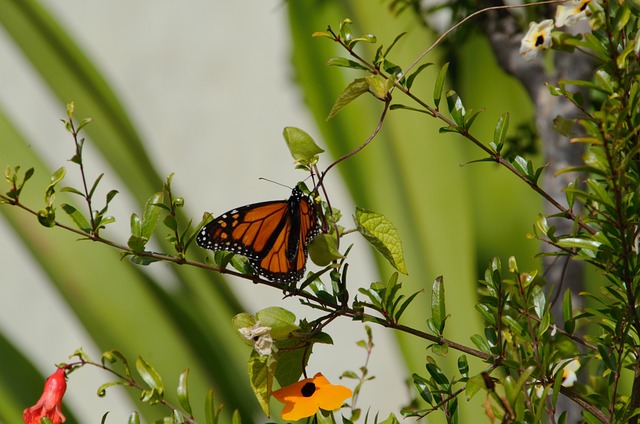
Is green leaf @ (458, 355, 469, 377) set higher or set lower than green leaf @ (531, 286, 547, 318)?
lower

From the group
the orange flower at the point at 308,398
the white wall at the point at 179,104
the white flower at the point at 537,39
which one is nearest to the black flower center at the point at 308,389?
the orange flower at the point at 308,398

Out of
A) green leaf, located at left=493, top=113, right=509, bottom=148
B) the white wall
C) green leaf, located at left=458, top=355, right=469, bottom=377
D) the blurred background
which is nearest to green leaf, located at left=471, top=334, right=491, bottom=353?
green leaf, located at left=458, top=355, right=469, bottom=377

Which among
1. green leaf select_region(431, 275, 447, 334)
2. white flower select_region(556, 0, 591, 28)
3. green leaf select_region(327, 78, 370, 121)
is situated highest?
green leaf select_region(327, 78, 370, 121)

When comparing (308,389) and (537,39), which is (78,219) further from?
(537,39)

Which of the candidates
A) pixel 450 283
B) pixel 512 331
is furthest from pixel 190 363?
pixel 512 331

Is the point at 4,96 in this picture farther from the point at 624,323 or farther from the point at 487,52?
the point at 624,323

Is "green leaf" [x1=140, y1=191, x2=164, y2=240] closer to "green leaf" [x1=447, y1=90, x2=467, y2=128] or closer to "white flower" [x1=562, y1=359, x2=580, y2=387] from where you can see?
"green leaf" [x1=447, y1=90, x2=467, y2=128]

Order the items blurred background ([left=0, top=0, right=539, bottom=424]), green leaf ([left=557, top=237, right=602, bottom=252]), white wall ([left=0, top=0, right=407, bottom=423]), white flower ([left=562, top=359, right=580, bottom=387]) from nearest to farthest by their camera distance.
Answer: green leaf ([left=557, top=237, right=602, bottom=252]), white flower ([left=562, top=359, right=580, bottom=387]), blurred background ([left=0, top=0, right=539, bottom=424]), white wall ([left=0, top=0, right=407, bottom=423])
